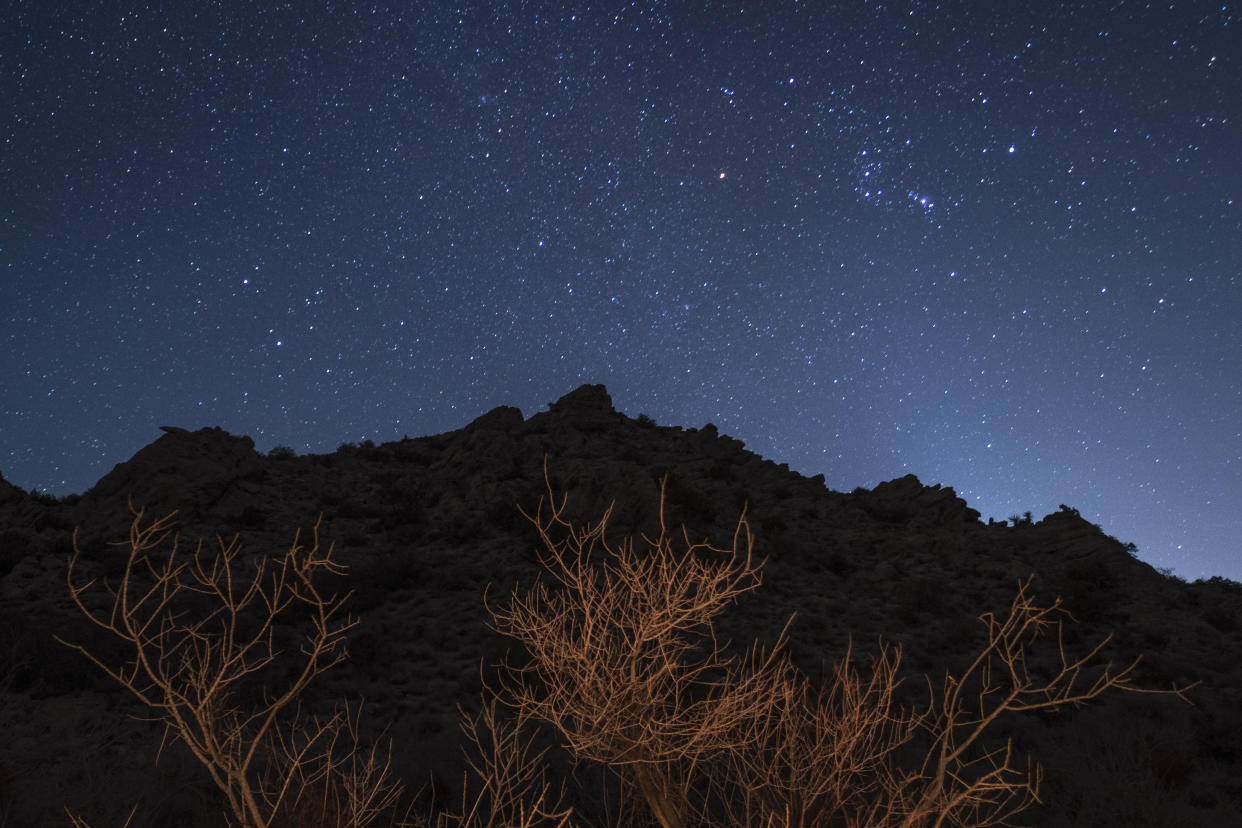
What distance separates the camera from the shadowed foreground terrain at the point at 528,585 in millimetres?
9375

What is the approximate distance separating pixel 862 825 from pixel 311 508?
70.5 ft

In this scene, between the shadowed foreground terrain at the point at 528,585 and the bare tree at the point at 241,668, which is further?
the shadowed foreground terrain at the point at 528,585

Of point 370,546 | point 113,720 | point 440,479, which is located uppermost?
point 440,479

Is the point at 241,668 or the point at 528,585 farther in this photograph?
the point at 528,585

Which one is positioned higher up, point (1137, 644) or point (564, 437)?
point (564, 437)

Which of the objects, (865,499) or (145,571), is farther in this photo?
(865,499)

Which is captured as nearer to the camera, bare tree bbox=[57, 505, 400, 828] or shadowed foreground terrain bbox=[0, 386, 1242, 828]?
bare tree bbox=[57, 505, 400, 828]

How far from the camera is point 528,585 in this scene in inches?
740

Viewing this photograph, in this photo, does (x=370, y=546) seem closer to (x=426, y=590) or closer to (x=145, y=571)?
(x=426, y=590)

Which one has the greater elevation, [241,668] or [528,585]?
[528,585]

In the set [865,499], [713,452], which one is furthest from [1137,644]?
[713,452]

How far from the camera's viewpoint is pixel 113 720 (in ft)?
33.6

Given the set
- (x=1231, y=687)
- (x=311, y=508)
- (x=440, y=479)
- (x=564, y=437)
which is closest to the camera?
(x=1231, y=687)

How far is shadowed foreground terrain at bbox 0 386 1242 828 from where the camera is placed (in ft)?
30.8
